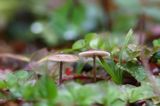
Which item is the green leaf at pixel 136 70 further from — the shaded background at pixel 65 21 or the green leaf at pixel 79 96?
the shaded background at pixel 65 21

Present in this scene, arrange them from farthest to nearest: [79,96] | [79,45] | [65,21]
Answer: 1. [65,21]
2. [79,45]
3. [79,96]

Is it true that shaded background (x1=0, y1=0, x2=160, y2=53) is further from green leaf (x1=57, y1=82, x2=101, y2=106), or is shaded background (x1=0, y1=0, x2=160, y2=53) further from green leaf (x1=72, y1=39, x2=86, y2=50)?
green leaf (x1=57, y1=82, x2=101, y2=106)

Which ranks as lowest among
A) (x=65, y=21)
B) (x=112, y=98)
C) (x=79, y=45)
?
(x=112, y=98)

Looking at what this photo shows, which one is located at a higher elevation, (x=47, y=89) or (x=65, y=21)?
(x=65, y=21)

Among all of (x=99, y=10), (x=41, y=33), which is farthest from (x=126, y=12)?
(x=41, y=33)

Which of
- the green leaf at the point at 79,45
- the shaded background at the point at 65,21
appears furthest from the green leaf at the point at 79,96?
the shaded background at the point at 65,21

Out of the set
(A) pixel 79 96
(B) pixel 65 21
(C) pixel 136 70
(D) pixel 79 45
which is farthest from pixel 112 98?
(B) pixel 65 21

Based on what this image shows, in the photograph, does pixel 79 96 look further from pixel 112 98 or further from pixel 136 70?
pixel 136 70

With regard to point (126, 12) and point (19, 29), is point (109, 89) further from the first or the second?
point (19, 29)

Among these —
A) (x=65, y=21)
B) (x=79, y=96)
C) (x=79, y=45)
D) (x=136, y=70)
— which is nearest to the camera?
(x=79, y=96)
